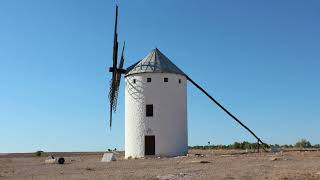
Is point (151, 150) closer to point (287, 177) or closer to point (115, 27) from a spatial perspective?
point (115, 27)

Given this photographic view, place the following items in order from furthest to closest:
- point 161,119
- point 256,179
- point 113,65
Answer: point 113,65 < point 161,119 < point 256,179

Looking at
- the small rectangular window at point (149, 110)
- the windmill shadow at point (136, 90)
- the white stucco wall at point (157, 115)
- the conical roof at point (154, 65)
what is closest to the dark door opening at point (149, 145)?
the white stucco wall at point (157, 115)

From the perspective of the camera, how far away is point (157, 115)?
36.5 meters

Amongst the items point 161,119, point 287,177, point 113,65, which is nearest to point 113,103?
point 113,65

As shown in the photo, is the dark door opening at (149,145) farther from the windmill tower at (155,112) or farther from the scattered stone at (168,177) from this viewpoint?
the scattered stone at (168,177)

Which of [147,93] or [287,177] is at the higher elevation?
[147,93]

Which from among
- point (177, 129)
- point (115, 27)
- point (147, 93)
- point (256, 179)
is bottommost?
point (256, 179)

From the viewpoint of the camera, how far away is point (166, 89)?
36.8m

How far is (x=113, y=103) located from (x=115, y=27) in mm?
6303

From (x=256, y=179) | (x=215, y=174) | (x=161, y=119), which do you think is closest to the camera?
(x=256, y=179)

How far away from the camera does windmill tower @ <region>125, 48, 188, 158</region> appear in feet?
120

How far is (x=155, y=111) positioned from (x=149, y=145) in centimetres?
256

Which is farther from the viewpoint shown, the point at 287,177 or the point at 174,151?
the point at 174,151

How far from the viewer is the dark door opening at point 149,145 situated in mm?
36781
